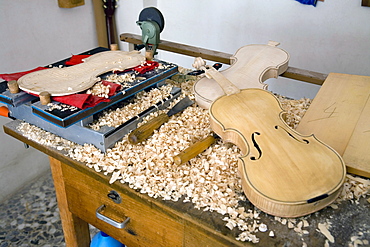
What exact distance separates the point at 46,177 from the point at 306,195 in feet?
6.81

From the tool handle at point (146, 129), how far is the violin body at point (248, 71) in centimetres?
16

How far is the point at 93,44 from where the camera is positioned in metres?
2.41

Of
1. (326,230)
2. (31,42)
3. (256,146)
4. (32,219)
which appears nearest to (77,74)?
(256,146)

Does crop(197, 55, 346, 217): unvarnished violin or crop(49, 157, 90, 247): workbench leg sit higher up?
crop(197, 55, 346, 217): unvarnished violin

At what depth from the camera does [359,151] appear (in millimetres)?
907

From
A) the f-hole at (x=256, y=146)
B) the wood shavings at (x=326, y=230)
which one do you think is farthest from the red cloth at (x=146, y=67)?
the wood shavings at (x=326, y=230)

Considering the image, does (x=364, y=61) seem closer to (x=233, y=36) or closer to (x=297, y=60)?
(x=297, y=60)

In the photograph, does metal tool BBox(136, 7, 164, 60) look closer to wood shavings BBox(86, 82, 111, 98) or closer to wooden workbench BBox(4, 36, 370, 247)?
wood shavings BBox(86, 82, 111, 98)

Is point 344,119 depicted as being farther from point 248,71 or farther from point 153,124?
point 153,124

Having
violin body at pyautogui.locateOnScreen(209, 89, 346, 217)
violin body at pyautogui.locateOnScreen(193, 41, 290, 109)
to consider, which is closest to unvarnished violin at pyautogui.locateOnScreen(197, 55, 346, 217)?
violin body at pyautogui.locateOnScreen(209, 89, 346, 217)

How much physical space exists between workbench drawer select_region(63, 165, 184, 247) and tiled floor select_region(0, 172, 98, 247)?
0.93 m

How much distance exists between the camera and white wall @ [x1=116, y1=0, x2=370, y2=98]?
215 cm

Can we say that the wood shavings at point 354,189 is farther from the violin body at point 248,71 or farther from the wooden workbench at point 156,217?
the violin body at point 248,71

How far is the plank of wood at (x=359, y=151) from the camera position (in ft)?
2.85
